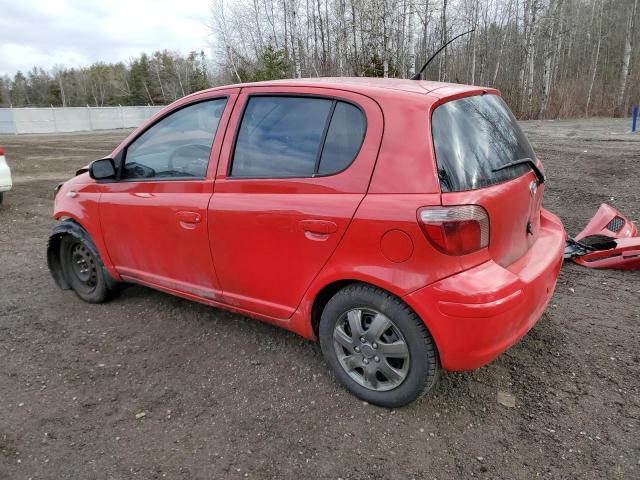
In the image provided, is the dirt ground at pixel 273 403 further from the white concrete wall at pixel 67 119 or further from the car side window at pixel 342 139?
the white concrete wall at pixel 67 119

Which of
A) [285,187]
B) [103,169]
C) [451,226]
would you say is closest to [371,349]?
[451,226]

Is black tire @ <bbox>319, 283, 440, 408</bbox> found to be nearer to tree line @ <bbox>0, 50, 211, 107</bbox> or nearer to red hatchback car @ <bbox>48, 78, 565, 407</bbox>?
red hatchback car @ <bbox>48, 78, 565, 407</bbox>

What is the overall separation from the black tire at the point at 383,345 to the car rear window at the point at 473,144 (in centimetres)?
66

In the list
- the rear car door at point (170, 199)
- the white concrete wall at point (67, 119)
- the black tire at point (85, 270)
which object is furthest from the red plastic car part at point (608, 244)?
the white concrete wall at point (67, 119)

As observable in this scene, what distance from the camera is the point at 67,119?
36.0 metres

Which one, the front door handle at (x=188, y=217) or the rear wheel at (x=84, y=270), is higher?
the front door handle at (x=188, y=217)

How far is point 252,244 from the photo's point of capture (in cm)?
285

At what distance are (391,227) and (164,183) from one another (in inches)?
69.5

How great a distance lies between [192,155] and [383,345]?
1.80m

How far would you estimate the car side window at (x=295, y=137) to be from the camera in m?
2.54

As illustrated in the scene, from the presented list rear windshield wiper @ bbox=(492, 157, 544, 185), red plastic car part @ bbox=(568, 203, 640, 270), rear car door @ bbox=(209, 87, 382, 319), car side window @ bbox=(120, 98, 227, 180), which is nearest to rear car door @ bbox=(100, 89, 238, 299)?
car side window @ bbox=(120, 98, 227, 180)

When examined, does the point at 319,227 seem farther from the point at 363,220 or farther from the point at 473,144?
the point at 473,144

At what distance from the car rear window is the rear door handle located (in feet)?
1.95

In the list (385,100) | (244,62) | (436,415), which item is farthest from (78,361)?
(244,62)
